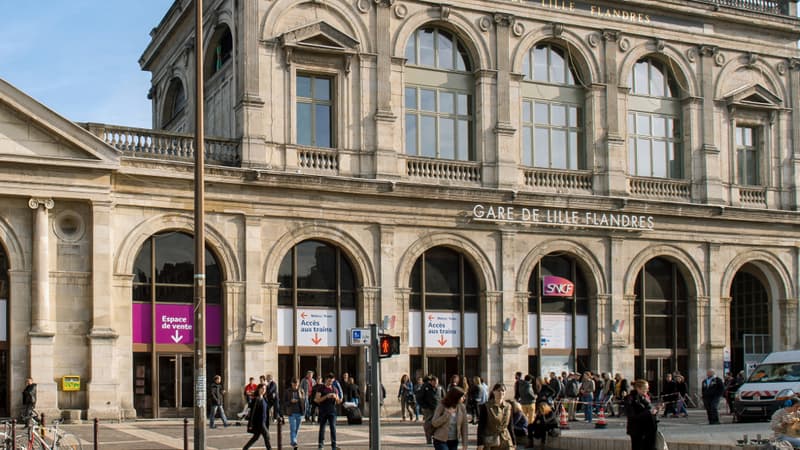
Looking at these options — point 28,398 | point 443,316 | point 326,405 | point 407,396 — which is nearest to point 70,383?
point 28,398

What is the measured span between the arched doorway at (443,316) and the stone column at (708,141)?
1037 cm

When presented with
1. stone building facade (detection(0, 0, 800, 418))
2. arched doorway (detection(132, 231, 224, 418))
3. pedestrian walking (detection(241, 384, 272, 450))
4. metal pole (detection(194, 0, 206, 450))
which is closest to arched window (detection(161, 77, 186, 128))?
stone building facade (detection(0, 0, 800, 418))

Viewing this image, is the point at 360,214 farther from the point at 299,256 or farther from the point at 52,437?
the point at 52,437

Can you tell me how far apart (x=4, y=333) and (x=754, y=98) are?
1150 inches

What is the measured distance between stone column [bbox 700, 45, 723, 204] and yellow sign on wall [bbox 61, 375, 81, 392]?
2390 centimetres

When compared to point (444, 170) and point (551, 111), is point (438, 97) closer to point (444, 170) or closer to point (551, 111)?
point (444, 170)

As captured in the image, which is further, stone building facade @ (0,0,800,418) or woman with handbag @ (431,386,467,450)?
stone building facade @ (0,0,800,418)

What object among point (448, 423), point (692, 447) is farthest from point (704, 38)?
point (448, 423)

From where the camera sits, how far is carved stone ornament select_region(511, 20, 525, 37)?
1667 inches

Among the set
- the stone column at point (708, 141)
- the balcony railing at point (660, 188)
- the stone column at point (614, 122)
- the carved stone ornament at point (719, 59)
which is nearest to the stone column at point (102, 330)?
the stone column at point (614, 122)

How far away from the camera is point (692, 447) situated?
76.3 feet

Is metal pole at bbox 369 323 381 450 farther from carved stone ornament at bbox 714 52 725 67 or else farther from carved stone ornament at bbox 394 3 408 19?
carved stone ornament at bbox 714 52 725 67

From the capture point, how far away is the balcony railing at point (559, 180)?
4241 centimetres

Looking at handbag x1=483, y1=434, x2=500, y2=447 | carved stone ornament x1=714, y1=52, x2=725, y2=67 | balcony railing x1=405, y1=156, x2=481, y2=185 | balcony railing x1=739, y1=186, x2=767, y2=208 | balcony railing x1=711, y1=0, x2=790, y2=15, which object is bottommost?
handbag x1=483, y1=434, x2=500, y2=447
